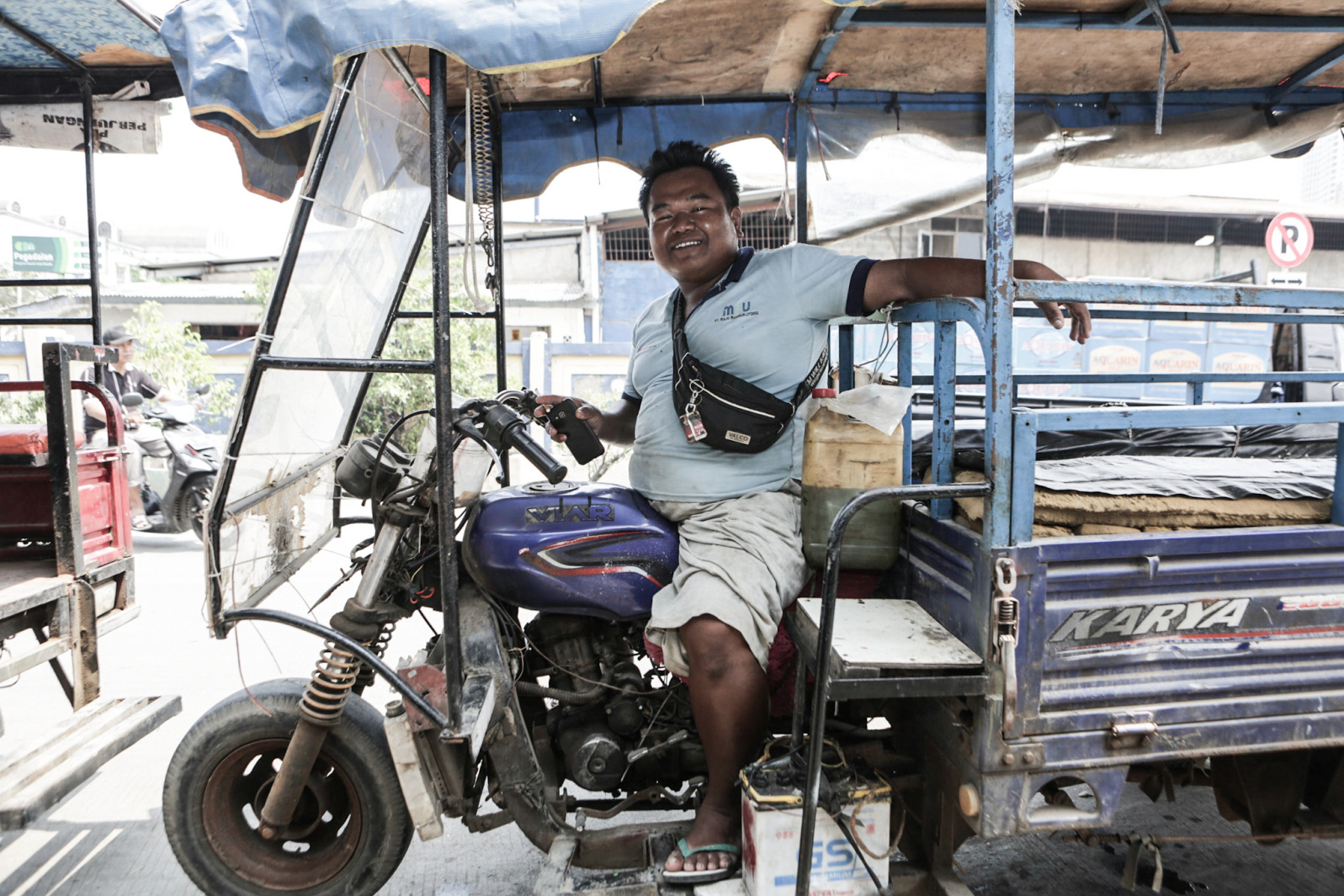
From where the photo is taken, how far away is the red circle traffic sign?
22.6 feet

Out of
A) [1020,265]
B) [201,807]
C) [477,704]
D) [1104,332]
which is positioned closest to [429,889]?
[201,807]

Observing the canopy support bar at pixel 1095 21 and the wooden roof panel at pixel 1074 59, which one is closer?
the canopy support bar at pixel 1095 21

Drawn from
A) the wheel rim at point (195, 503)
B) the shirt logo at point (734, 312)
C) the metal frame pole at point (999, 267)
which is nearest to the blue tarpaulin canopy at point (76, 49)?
the shirt logo at point (734, 312)

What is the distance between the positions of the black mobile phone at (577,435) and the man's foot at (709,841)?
3.28ft

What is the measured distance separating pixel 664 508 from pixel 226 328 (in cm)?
1835

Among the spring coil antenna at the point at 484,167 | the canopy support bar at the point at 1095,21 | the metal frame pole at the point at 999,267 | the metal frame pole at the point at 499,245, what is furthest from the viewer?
the metal frame pole at the point at 499,245

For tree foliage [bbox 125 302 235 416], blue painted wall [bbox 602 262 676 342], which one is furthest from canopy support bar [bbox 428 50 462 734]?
blue painted wall [bbox 602 262 676 342]

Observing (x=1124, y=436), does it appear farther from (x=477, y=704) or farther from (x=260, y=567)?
(x=260, y=567)

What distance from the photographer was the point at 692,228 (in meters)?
2.55

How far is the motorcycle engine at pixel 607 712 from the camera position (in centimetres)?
220

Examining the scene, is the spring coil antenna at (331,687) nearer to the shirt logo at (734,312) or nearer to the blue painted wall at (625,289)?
the shirt logo at (734,312)

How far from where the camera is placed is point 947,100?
3221mm

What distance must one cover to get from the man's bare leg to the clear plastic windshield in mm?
1198

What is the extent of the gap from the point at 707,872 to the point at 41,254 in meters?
4.66
